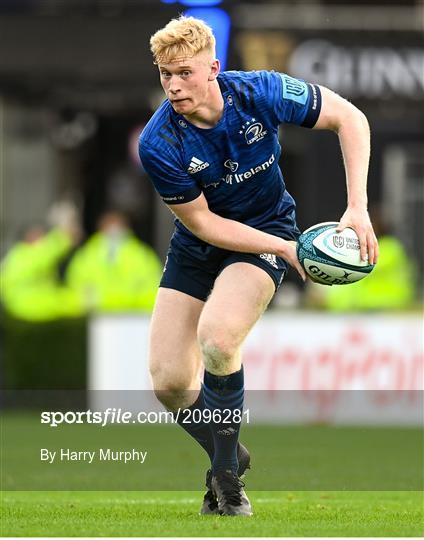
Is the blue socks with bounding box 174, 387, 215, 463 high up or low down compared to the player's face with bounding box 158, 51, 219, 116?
down

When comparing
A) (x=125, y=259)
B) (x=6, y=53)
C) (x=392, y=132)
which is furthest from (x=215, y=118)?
(x=392, y=132)

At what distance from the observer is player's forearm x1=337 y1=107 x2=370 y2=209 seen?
7012 mm

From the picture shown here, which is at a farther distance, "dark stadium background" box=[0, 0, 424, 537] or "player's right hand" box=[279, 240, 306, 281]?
"dark stadium background" box=[0, 0, 424, 537]

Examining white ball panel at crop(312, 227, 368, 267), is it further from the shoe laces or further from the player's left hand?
the shoe laces

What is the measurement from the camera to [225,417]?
7238 mm

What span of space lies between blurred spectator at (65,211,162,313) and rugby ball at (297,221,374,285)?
8.99m

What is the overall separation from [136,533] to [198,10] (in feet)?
29.9

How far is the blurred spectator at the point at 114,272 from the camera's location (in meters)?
16.0

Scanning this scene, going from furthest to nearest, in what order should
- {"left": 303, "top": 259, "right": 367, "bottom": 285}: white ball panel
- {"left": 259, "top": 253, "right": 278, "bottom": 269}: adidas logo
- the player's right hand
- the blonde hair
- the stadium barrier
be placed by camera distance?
the stadium barrier → {"left": 259, "top": 253, "right": 278, "bottom": 269}: adidas logo → the player's right hand → {"left": 303, "top": 259, "right": 367, "bottom": 285}: white ball panel → the blonde hair

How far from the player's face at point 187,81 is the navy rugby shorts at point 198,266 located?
0.87 m

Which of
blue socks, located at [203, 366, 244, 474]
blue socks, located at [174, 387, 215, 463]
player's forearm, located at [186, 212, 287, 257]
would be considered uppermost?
player's forearm, located at [186, 212, 287, 257]

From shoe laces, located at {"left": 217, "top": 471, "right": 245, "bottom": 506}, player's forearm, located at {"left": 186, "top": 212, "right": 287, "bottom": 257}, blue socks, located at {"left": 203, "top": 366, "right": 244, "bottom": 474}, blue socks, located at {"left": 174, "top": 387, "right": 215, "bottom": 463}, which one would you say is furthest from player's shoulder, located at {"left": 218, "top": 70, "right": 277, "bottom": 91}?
shoe laces, located at {"left": 217, "top": 471, "right": 245, "bottom": 506}

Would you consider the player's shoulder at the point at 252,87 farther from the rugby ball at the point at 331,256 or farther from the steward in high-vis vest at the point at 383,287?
the steward in high-vis vest at the point at 383,287

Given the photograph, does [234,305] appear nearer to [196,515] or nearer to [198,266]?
[198,266]
